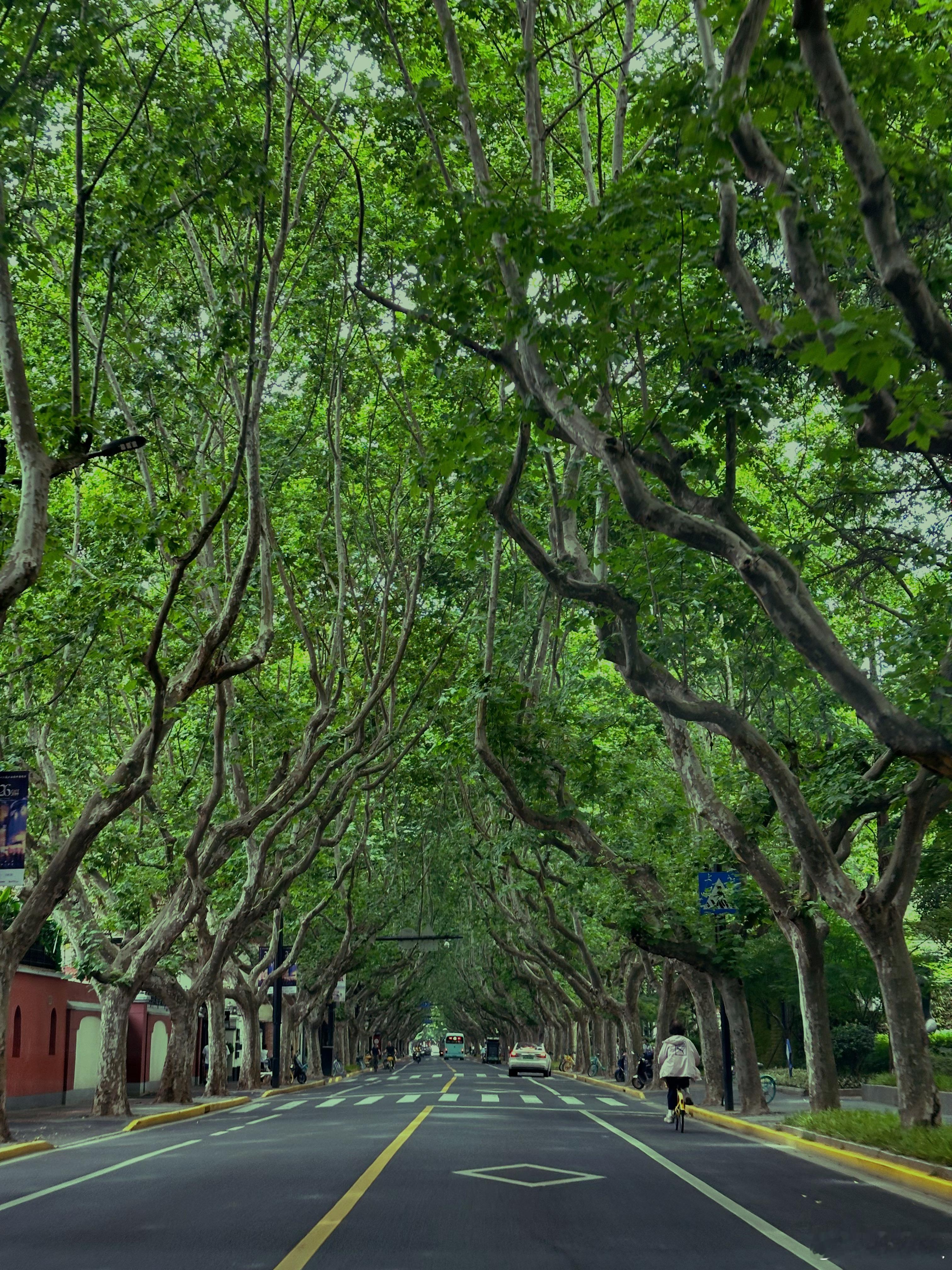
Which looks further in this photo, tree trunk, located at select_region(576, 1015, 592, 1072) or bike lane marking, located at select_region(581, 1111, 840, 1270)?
tree trunk, located at select_region(576, 1015, 592, 1072)

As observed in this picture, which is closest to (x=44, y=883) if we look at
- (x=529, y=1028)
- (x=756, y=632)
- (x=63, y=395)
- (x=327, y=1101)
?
(x=63, y=395)

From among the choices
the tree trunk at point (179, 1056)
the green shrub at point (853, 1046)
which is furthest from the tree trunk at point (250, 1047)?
the green shrub at point (853, 1046)

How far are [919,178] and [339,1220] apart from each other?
27.7 feet

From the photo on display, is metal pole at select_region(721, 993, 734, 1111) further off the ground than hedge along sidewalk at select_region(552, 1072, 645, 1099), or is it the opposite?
metal pole at select_region(721, 993, 734, 1111)

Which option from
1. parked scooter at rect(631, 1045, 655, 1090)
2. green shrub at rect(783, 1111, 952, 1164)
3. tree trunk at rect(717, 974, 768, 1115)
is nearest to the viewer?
green shrub at rect(783, 1111, 952, 1164)

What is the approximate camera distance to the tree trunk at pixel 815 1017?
1748 cm

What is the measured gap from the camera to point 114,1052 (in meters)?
23.8

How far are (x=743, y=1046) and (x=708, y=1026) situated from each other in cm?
373

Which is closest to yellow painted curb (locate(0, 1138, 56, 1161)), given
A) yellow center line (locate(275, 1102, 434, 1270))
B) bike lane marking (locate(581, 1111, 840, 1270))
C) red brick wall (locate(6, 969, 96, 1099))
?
yellow center line (locate(275, 1102, 434, 1270))

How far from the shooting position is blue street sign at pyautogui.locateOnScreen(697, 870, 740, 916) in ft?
65.9

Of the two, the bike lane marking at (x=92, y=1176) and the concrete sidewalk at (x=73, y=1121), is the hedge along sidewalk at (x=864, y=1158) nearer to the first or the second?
the bike lane marking at (x=92, y=1176)

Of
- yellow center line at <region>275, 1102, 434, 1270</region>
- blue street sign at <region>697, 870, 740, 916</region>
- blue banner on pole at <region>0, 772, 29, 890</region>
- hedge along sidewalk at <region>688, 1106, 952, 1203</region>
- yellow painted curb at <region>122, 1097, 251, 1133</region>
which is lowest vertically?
yellow painted curb at <region>122, 1097, 251, 1133</region>

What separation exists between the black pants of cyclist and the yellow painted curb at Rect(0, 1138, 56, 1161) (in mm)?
8471

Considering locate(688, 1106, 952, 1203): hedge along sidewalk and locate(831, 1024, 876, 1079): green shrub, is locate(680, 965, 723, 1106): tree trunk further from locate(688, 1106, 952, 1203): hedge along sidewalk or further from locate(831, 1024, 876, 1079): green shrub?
locate(831, 1024, 876, 1079): green shrub
